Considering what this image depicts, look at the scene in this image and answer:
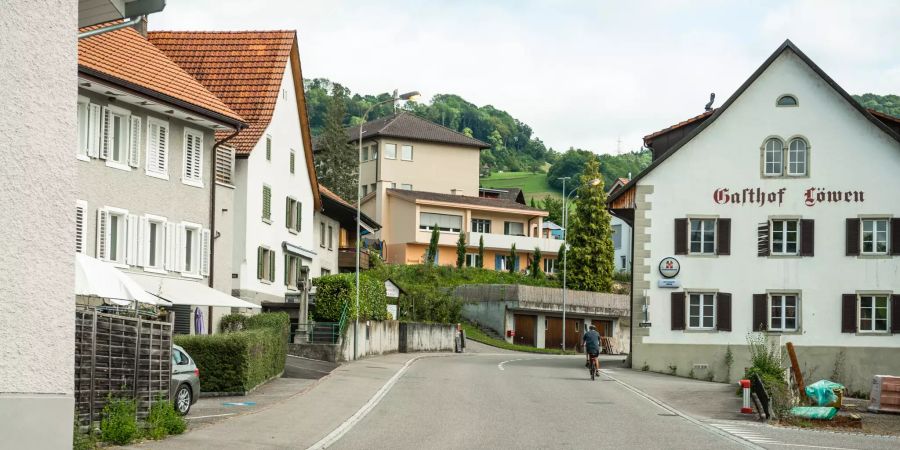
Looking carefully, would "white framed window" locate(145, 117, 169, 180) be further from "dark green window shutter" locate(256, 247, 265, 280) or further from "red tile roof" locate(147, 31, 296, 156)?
"dark green window shutter" locate(256, 247, 265, 280)

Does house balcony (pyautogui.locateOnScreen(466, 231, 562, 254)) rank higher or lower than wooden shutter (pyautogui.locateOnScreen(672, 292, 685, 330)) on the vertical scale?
higher

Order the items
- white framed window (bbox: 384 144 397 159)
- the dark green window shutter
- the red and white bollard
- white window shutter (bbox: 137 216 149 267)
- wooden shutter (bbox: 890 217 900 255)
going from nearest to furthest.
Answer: the red and white bollard
white window shutter (bbox: 137 216 149 267)
wooden shutter (bbox: 890 217 900 255)
the dark green window shutter
white framed window (bbox: 384 144 397 159)

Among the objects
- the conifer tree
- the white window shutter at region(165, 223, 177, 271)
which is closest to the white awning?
the white window shutter at region(165, 223, 177, 271)

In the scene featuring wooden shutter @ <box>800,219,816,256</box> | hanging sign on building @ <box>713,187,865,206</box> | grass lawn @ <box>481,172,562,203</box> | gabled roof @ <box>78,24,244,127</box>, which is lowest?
wooden shutter @ <box>800,219,816,256</box>

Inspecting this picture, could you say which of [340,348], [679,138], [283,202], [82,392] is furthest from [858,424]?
[283,202]

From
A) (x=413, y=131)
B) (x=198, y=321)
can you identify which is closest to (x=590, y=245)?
(x=413, y=131)

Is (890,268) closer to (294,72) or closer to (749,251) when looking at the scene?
(749,251)

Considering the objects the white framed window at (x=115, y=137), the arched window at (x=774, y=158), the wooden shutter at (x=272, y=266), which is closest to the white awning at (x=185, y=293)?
the white framed window at (x=115, y=137)

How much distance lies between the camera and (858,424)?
27.8m

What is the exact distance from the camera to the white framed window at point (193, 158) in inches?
1559

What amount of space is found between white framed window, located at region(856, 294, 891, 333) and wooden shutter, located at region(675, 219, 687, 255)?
6.62 m

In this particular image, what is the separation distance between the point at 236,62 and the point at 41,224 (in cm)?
4226

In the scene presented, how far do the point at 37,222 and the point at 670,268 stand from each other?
3838cm

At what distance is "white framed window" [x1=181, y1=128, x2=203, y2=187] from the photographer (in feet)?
130
